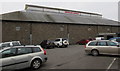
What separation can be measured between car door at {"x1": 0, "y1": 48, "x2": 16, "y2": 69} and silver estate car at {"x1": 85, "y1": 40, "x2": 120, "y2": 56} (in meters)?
7.84

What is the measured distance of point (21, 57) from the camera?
701cm

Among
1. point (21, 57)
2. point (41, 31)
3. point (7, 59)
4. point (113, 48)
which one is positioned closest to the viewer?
point (7, 59)

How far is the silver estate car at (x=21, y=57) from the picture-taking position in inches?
259

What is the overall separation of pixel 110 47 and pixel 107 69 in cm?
460

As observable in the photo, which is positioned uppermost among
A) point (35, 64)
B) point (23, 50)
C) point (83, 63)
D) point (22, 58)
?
point (23, 50)

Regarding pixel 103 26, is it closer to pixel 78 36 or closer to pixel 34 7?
pixel 78 36

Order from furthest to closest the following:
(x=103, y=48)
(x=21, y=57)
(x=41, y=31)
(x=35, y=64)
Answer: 1. (x=41, y=31)
2. (x=103, y=48)
3. (x=35, y=64)
4. (x=21, y=57)

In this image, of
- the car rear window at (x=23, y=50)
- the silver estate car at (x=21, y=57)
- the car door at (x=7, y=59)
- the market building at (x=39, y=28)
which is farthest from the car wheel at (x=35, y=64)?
the market building at (x=39, y=28)

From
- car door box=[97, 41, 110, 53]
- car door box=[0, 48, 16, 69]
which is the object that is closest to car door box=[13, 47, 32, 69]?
car door box=[0, 48, 16, 69]

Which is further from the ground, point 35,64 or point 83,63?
point 35,64

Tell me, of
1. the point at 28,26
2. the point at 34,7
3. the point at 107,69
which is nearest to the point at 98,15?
the point at 34,7

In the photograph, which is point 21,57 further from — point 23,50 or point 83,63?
point 83,63

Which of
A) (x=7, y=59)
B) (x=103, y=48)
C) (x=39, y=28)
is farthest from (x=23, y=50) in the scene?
(x=39, y=28)

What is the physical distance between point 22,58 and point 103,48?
7.79 meters
